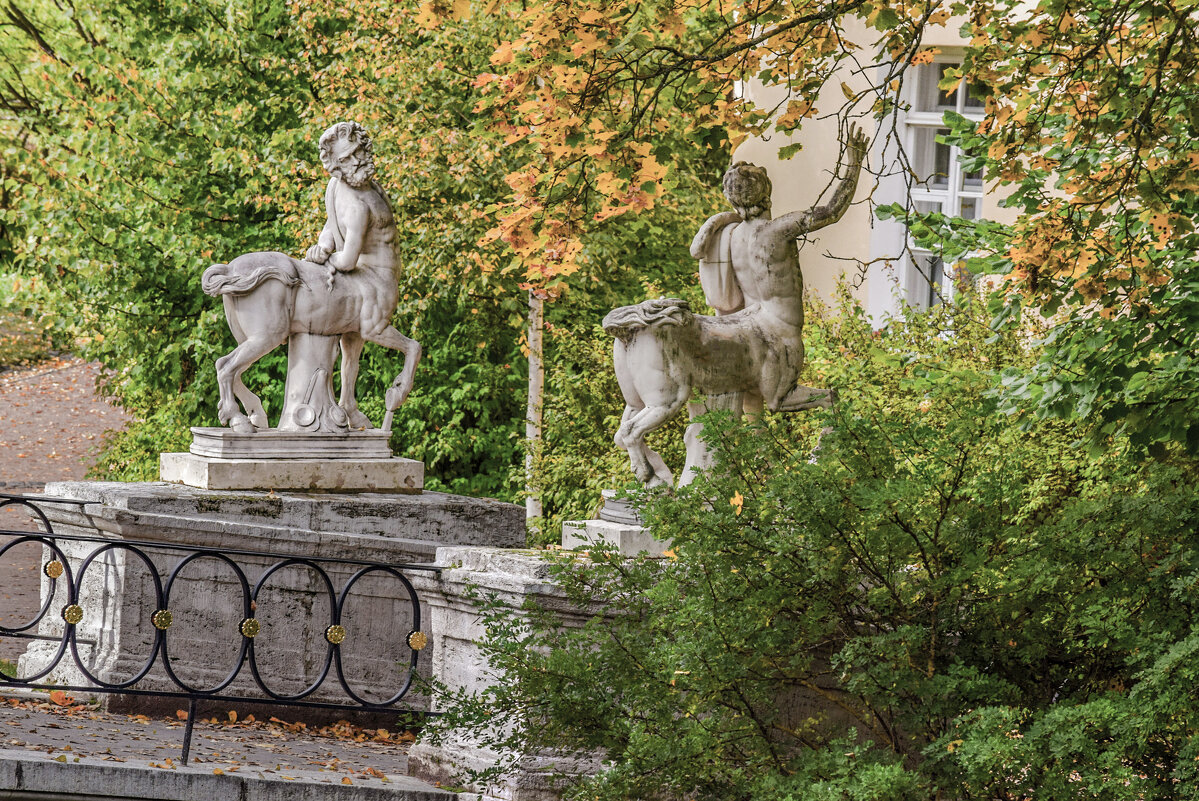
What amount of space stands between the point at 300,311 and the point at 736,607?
4978mm

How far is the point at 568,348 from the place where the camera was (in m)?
13.1

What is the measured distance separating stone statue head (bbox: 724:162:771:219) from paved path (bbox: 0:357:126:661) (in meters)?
10.8

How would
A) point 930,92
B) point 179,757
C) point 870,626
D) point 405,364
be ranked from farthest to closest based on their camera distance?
point 930,92 < point 405,364 < point 179,757 < point 870,626

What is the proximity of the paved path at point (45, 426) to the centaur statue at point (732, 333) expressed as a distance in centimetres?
1053

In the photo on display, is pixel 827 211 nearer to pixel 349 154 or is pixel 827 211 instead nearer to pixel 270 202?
pixel 349 154

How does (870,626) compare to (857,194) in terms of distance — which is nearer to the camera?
(870,626)

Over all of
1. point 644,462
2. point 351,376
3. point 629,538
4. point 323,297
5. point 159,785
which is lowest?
point 159,785

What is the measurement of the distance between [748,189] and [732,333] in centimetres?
64

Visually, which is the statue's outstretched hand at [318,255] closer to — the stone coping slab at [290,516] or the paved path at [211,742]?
the stone coping slab at [290,516]

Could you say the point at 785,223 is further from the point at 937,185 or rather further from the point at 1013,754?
the point at 937,185

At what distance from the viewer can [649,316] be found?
20.8ft

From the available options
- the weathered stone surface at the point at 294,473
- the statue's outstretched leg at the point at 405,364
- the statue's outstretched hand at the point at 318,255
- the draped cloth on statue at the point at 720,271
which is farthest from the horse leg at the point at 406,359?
the draped cloth on statue at the point at 720,271

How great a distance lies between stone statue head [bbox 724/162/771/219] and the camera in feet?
21.5

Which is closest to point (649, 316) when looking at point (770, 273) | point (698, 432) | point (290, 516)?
point (698, 432)
